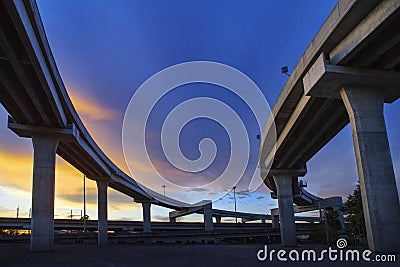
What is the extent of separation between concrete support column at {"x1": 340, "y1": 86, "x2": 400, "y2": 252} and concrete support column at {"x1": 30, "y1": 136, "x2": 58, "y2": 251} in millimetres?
24276

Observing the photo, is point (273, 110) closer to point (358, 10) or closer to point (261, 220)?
point (358, 10)

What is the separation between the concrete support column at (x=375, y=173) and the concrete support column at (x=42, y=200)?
24.3 metres

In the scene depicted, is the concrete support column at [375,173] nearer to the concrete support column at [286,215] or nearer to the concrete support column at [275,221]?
the concrete support column at [286,215]

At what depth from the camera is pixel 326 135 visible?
118 feet

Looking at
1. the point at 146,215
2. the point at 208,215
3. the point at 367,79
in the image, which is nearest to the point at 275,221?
the point at 208,215

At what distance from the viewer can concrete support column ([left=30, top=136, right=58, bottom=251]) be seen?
31.6 metres

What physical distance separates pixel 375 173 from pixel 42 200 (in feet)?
83.5

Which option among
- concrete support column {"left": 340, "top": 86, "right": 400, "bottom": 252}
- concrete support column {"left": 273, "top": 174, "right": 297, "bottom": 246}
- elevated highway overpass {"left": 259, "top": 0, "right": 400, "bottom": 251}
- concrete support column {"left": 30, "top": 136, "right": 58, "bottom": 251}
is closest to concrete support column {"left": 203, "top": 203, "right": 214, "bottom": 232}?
concrete support column {"left": 273, "top": 174, "right": 297, "bottom": 246}

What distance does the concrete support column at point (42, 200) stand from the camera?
104ft

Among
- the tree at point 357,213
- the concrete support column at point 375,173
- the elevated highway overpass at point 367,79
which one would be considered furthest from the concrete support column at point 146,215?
the concrete support column at point 375,173

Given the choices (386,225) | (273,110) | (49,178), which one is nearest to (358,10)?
(386,225)

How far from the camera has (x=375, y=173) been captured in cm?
1942

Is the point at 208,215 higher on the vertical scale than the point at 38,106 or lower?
lower

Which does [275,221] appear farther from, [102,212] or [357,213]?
[102,212]
